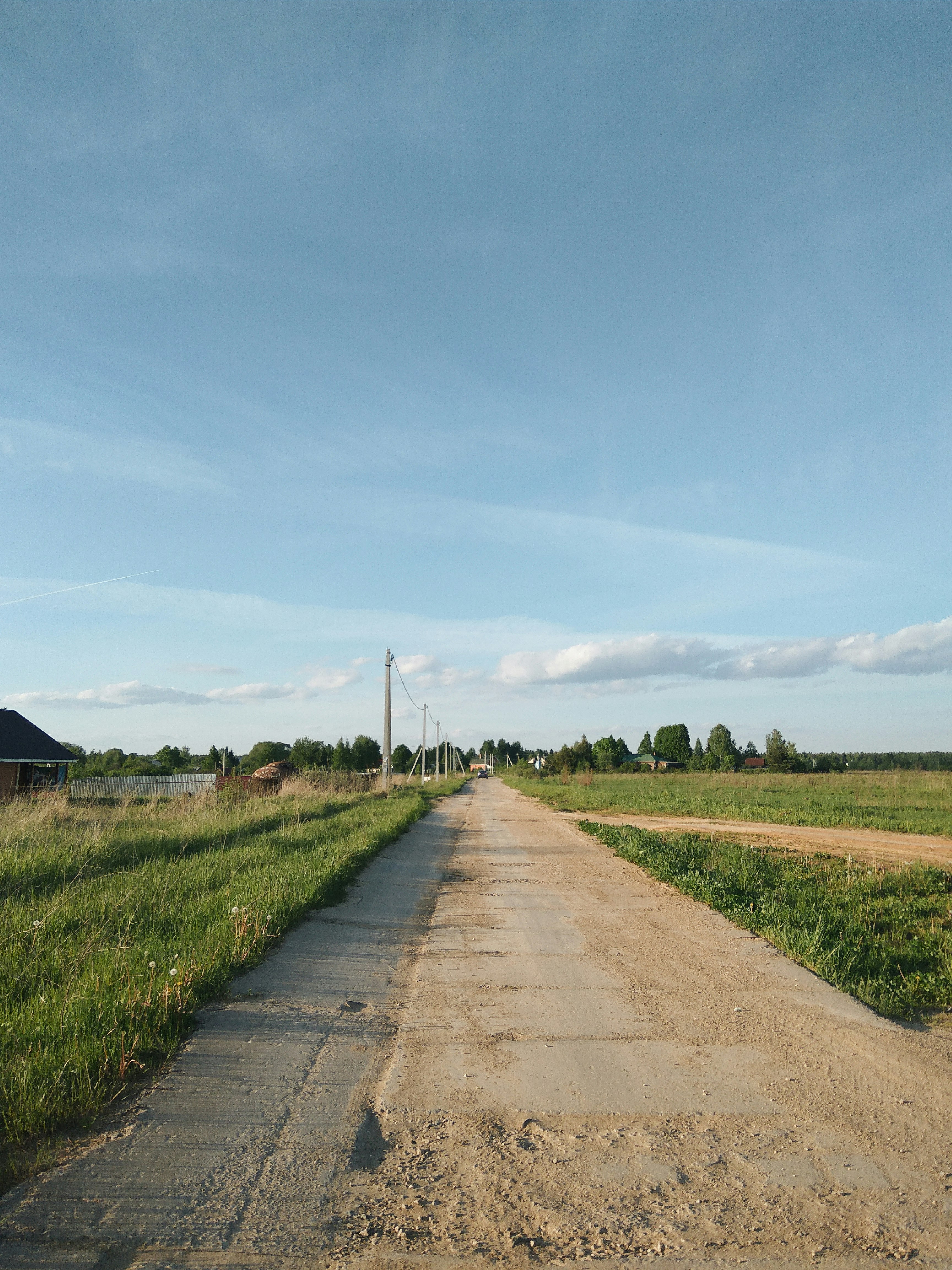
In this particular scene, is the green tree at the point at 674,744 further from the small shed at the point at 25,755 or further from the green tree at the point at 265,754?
the small shed at the point at 25,755

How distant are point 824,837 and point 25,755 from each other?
3170 centimetres

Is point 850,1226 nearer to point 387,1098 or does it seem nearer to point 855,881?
point 387,1098

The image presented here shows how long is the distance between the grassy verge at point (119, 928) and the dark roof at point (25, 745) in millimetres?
20388

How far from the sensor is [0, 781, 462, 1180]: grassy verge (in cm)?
391

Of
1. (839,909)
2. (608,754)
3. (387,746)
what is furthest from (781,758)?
(839,909)

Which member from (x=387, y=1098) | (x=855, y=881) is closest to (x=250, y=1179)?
(x=387, y=1098)

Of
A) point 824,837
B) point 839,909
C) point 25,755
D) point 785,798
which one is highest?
point 25,755

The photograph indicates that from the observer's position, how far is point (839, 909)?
8.87 meters

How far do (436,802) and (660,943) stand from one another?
108 feet

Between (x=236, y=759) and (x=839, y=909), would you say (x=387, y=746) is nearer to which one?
(x=839, y=909)

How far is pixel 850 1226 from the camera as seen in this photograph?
2.83 m

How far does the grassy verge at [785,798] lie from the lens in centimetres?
2411

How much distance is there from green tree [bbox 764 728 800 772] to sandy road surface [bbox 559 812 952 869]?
6000 cm

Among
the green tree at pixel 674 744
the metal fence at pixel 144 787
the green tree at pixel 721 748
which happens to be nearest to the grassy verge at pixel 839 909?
the metal fence at pixel 144 787
